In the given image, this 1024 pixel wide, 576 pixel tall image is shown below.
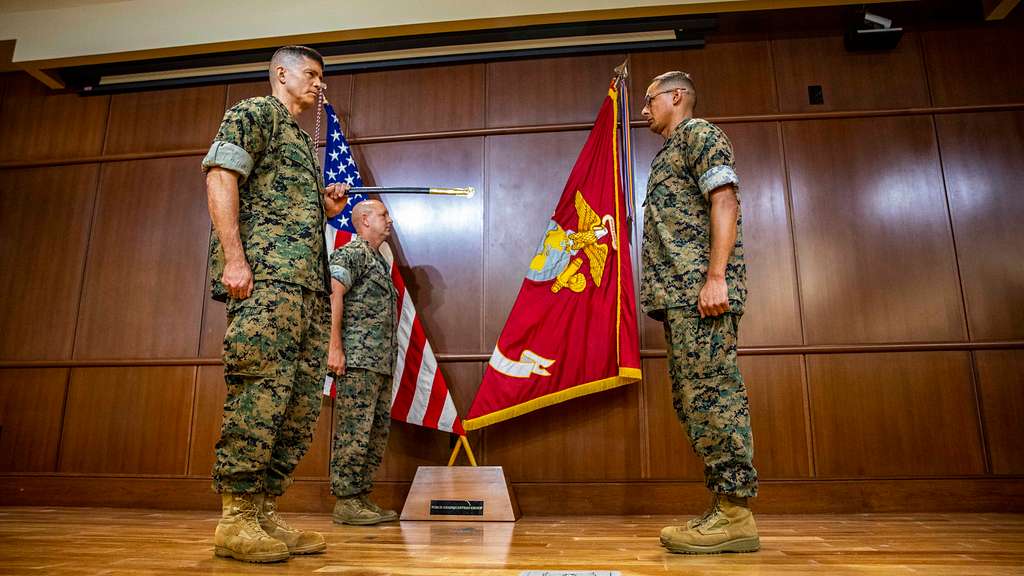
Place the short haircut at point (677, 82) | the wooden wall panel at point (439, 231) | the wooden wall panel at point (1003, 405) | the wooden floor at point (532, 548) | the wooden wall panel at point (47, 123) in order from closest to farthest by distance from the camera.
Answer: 1. the wooden floor at point (532, 548)
2. the short haircut at point (677, 82)
3. the wooden wall panel at point (1003, 405)
4. the wooden wall panel at point (439, 231)
5. the wooden wall panel at point (47, 123)

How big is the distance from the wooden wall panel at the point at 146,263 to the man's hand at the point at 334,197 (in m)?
2.19

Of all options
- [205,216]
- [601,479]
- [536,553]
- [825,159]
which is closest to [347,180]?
[205,216]

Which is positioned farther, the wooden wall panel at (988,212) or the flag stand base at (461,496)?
the wooden wall panel at (988,212)

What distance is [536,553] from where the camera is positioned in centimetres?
175

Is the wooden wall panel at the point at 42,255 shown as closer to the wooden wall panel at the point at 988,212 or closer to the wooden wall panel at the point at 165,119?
the wooden wall panel at the point at 165,119

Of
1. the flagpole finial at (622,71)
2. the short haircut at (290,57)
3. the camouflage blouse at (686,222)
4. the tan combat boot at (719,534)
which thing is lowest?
the tan combat boot at (719,534)

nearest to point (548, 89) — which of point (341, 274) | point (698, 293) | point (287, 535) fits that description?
point (341, 274)

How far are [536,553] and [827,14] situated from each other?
3528mm

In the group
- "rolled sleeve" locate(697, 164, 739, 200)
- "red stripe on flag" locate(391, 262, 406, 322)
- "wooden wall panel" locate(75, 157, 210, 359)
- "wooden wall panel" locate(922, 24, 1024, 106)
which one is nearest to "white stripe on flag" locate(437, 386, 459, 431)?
"red stripe on flag" locate(391, 262, 406, 322)

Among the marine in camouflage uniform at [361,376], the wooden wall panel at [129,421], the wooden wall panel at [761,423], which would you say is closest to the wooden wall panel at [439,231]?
the marine in camouflage uniform at [361,376]

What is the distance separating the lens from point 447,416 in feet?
10.5

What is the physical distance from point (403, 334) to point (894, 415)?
2.60 meters

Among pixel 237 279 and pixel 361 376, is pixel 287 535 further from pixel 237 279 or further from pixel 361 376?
pixel 361 376

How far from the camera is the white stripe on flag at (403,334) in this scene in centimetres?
323
